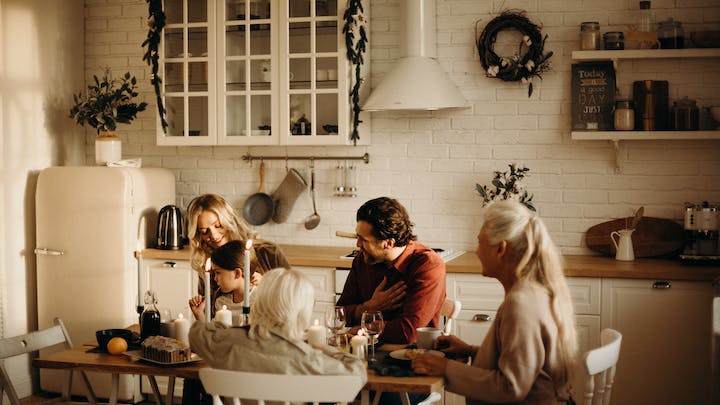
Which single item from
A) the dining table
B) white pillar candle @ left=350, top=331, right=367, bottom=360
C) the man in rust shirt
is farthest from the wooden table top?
the man in rust shirt

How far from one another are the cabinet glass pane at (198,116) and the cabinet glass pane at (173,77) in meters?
0.12

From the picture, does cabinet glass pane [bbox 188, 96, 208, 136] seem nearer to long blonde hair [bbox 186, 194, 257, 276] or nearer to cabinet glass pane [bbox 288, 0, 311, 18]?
cabinet glass pane [bbox 288, 0, 311, 18]

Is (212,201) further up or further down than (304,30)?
further down

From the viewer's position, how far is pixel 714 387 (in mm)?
3818

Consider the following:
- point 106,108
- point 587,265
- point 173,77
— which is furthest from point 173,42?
point 587,265

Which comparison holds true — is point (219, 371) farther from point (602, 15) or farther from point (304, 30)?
point (602, 15)

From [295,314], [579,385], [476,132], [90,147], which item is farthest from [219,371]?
[90,147]

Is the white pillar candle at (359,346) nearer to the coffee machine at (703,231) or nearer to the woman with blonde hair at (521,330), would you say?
the woman with blonde hair at (521,330)

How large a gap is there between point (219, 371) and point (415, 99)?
2.53m

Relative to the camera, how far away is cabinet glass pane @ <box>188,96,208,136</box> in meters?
5.12

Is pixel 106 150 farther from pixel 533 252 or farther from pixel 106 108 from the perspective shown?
pixel 533 252

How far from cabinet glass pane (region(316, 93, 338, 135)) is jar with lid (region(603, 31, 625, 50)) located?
59.9 inches

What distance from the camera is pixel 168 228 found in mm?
4980

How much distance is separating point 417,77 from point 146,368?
8.08 ft
